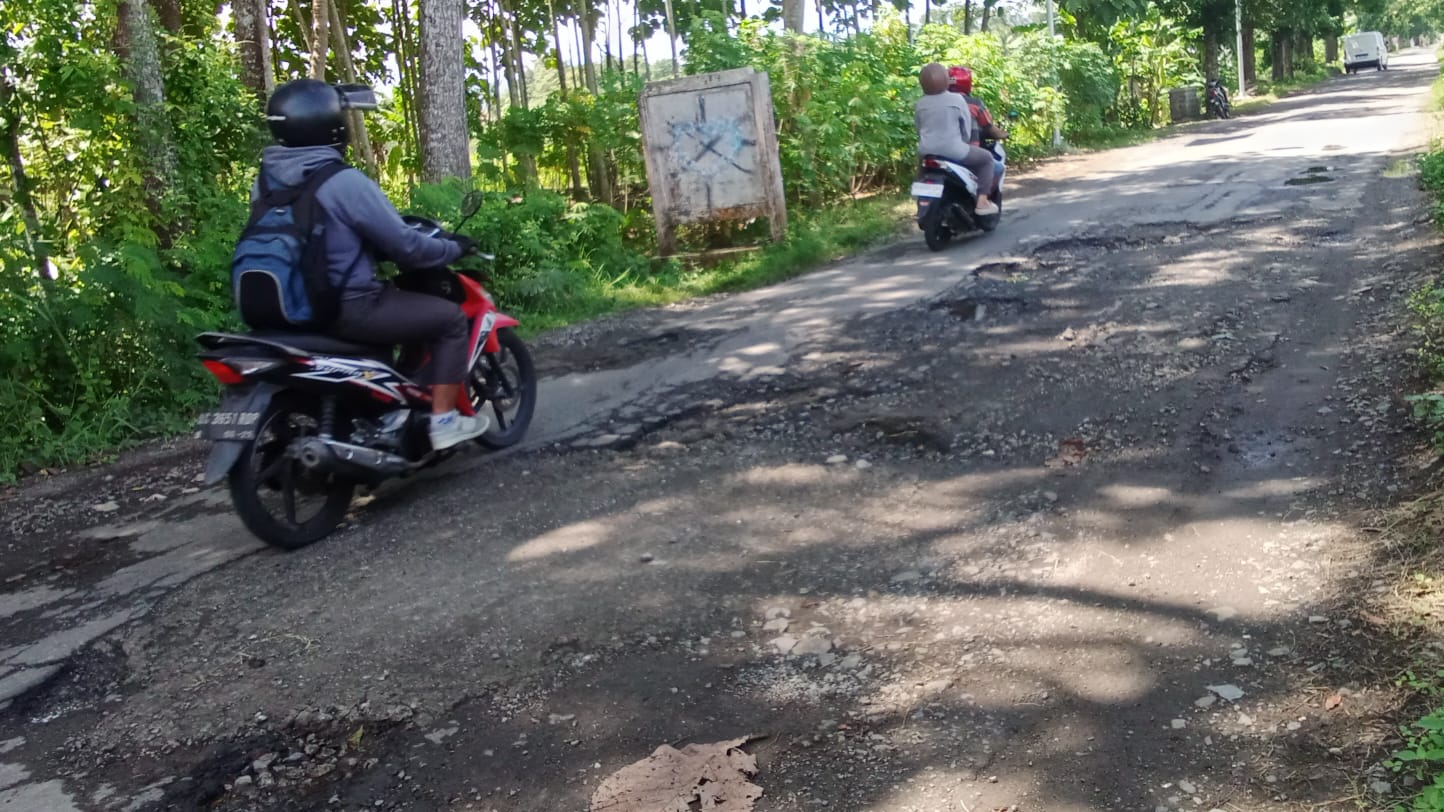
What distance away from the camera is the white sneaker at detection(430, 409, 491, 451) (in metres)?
5.55

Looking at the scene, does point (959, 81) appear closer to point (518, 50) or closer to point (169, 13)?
point (169, 13)

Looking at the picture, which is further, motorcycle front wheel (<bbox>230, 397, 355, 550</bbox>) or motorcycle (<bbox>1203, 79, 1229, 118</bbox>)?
motorcycle (<bbox>1203, 79, 1229, 118</bbox>)

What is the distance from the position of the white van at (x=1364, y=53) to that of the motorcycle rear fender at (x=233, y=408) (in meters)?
59.9

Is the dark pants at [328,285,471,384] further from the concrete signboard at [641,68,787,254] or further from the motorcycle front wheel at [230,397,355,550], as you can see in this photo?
the concrete signboard at [641,68,787,254]

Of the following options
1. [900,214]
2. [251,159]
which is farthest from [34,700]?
[900,214]

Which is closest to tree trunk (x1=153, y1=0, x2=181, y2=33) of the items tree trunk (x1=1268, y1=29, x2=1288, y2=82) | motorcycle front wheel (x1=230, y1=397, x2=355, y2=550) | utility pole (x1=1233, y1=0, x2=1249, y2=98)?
motorcycle front wheel (x1=230, y1=397, x2=355, y2=550)

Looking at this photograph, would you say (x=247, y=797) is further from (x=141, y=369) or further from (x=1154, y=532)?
(x=141, y=369)

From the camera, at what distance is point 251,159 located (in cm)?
1068

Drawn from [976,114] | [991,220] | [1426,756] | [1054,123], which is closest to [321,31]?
[976,114]

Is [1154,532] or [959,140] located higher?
[959,140]

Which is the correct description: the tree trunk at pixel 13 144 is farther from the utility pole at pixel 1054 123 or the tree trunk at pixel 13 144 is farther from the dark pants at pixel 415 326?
the utility pole at pixel 1054 123

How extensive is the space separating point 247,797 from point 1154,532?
3077 millimetres

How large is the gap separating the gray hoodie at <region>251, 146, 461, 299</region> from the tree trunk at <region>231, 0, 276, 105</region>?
7894 millimetres

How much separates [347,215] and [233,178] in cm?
599
